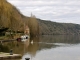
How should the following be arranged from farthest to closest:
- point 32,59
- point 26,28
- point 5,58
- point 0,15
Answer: point 26,28 → point 0,15 → point 32,59 → point 5,58

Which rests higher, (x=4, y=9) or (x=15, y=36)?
(x=4, y=9)

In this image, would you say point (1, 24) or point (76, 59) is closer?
point (76, 59)

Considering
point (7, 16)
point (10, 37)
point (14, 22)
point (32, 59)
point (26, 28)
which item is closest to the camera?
point (32, 59)

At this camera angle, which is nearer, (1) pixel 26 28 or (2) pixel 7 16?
(2) pixel 7 16

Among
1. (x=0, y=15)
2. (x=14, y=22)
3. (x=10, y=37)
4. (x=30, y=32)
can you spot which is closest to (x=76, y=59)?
(x=0, y=15)

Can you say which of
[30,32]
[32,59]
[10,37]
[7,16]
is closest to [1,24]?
[7,16]

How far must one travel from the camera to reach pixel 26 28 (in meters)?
104

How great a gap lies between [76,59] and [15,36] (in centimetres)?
4973

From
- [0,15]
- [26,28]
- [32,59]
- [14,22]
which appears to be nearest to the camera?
[32,59]

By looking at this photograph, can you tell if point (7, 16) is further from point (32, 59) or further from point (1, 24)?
point (32, 59)

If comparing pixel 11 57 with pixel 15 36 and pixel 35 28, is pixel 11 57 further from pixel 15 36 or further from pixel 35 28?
pixel 35 28

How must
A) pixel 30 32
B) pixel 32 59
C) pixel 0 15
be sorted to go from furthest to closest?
pixel 30 32, pixel 0 15, pixel 32 59

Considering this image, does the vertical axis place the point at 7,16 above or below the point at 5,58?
above

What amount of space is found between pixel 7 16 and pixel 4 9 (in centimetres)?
381
